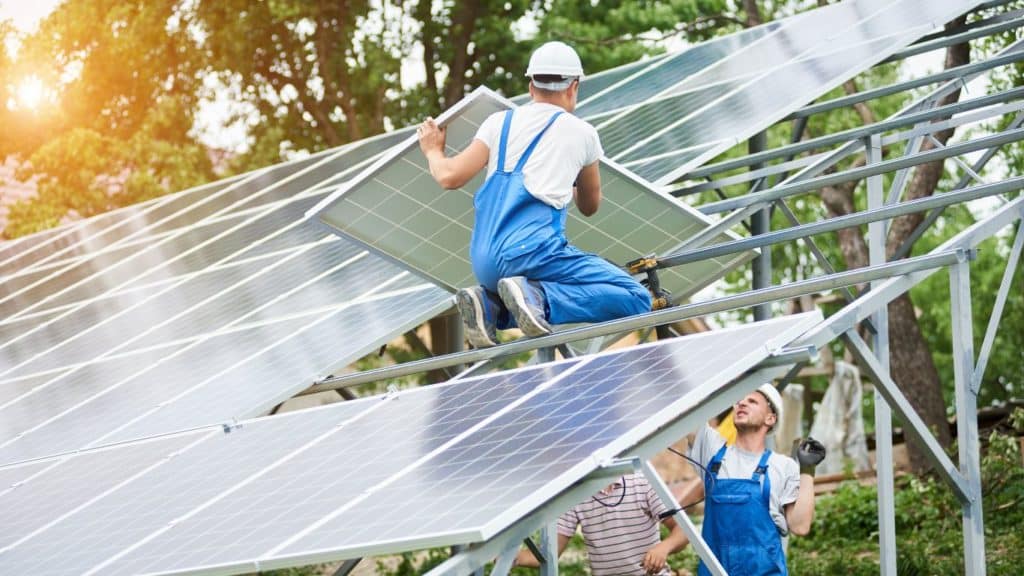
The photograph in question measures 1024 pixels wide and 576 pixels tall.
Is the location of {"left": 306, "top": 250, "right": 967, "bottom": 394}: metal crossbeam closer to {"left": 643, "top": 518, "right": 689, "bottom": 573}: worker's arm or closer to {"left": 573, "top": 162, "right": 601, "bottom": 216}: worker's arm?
{"left": 573, "top": 162, "right": 601, "bottom": 216}: worker's arm

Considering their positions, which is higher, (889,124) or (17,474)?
(889,124)

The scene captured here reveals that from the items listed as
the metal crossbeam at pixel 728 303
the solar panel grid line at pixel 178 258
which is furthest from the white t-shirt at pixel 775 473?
the solar panel grid line at pixel 178 258

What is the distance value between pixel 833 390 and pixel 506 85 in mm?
8187

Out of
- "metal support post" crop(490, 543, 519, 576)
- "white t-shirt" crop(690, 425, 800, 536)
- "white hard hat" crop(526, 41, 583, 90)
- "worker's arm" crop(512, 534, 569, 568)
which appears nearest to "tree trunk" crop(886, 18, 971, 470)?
"worker's arm" crop(512, 534, 569, 568)

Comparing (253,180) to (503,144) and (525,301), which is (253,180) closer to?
(503,144)

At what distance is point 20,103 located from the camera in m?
29.0

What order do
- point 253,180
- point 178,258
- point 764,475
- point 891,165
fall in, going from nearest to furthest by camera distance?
1. point 764,475
2. point 891,165
3. point 178,258
4. point 253,180

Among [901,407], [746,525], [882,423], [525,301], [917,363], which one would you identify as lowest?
[917,363]

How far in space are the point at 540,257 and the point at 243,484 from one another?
5.56 feet

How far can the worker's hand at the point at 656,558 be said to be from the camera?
793 cm

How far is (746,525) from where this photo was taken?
7.53m

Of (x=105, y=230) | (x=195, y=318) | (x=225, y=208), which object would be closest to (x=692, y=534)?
(x=195, y=318)

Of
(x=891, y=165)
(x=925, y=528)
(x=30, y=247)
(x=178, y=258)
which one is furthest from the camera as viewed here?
(x=30, y=247)

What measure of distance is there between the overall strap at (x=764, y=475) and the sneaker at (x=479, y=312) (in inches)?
58.2
